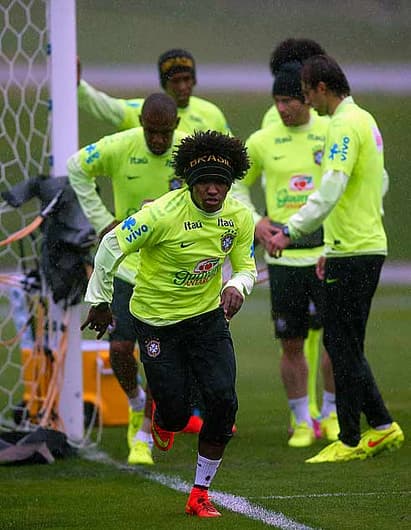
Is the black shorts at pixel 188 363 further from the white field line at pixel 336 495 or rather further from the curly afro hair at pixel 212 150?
the curly afro hair at pixel 212 150

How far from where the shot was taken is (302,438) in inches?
340

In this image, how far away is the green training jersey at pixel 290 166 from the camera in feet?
29.2

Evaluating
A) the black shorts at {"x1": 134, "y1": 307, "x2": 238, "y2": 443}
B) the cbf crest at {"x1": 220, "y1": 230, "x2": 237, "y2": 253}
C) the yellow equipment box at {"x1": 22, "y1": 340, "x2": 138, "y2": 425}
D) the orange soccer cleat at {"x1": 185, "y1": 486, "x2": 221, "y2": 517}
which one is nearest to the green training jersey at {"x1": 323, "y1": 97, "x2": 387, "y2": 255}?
the cbf crest at {"x1": 220, "y1": 230, "x2": 237, "y2": 253}

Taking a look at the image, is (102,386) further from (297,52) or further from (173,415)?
(173,415)

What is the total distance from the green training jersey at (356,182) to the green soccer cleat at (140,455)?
1.55 m

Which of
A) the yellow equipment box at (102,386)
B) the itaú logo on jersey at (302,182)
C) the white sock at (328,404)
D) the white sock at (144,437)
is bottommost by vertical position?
the yellow equipment box at (102,386)

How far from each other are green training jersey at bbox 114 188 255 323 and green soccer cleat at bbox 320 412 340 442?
8.36 ft

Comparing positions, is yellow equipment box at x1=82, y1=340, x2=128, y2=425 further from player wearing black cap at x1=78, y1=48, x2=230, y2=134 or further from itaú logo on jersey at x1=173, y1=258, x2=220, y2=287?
itaú logo on jersey at x1=173, y1=258, x2=220, y2=287

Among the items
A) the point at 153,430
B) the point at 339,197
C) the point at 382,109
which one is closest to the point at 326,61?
the point at 339,197

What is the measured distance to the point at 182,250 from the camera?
253 inches

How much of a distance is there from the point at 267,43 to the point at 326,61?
55.3 feet

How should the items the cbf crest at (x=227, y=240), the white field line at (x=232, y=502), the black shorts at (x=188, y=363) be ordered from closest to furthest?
the white field line at (x=232, y=502) < the black shorts at (x=188, y=363) < the cbf crest at (x=227, y=240)

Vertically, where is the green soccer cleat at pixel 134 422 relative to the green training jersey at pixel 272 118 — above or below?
below

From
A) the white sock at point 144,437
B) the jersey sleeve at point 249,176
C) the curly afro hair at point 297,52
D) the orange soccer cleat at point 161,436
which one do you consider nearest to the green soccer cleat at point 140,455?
the white sock at point 144,437
